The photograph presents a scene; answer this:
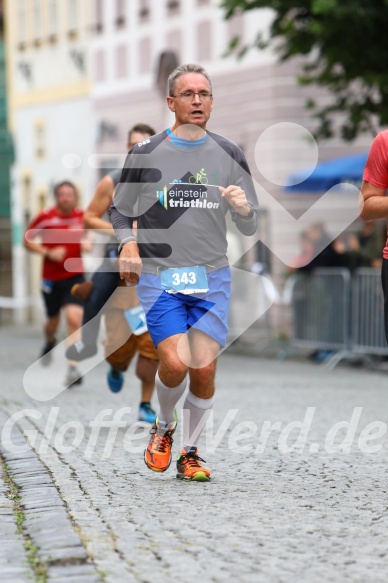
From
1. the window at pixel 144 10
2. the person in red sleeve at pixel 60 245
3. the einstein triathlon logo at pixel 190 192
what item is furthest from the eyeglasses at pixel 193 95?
the window at pixel 144 10

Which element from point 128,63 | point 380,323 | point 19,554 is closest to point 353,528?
point 19,554

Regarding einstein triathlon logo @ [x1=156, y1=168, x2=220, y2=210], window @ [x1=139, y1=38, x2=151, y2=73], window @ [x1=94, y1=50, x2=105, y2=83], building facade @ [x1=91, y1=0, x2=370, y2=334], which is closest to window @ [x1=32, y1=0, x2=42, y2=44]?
building facade @ [x1=91, y1=0, x2=370, y2=334]

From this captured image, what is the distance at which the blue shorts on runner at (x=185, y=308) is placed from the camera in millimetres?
7414

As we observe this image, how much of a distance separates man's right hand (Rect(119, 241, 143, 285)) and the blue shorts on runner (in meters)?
0.13

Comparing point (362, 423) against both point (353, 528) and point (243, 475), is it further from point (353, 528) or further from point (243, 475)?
point (353, 528)

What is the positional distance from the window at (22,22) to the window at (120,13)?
566cm

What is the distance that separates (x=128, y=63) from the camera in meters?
36.5

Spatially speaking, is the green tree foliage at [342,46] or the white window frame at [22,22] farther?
the white window frame at [22,22]

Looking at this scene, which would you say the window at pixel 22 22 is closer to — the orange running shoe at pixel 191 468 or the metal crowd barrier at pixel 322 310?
the metal crowd barrier at pixel 322 310

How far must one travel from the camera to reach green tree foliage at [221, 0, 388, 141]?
18.1m

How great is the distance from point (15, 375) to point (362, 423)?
6.24 m

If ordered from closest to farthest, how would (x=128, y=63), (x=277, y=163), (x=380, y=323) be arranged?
(x=380, y=323) → (x=277, y=163) → (x=128, y=63)

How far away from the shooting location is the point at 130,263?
23.8 ft

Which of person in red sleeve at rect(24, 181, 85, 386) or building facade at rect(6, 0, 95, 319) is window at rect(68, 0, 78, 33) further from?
person in red sleeve at rect(24, 181, 85, 386)
